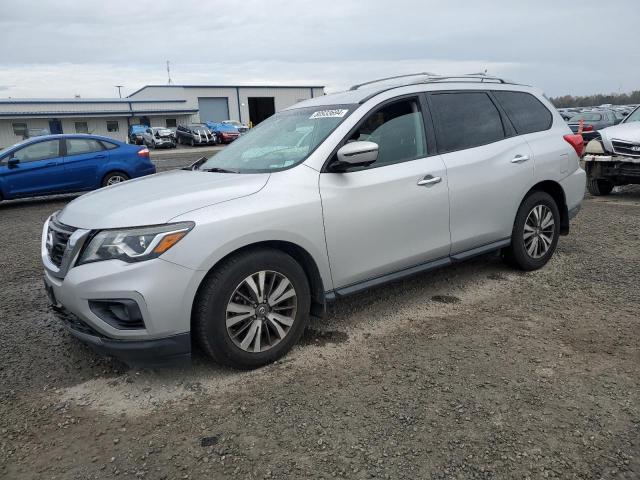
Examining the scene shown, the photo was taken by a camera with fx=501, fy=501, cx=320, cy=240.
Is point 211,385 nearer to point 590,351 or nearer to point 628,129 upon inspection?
point 590,351

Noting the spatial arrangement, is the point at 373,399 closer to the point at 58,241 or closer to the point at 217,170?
the point at 217,170

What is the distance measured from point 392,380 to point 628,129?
24.6ft

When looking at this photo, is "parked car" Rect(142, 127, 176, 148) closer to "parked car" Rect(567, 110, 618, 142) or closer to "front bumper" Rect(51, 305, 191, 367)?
"parked car" Rect(567, 110, 618, 142)

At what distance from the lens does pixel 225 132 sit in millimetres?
36906

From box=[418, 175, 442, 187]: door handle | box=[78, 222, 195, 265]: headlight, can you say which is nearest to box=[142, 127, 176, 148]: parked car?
box=[418, 175, 442, 187]: door handle

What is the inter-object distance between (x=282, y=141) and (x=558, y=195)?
2852mm

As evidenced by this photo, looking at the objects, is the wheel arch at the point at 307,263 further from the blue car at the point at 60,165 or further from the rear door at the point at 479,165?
the blue car at the point at 60,165

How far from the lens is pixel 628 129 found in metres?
8.28

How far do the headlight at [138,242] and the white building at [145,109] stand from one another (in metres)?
44.0

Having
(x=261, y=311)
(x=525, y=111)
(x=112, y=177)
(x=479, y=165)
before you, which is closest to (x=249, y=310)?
(x=261, y=311)

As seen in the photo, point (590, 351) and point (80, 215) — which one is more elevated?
point (80, 215)

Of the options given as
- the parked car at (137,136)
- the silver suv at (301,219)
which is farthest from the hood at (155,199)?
the parked car at (137,136)

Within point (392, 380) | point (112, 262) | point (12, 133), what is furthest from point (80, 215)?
point (12, 133)

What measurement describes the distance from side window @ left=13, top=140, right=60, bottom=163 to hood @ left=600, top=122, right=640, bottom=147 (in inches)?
408
